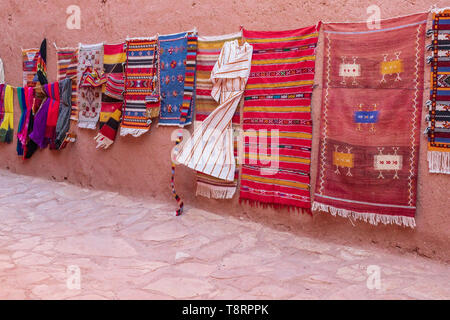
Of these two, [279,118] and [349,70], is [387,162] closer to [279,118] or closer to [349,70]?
[349,70]

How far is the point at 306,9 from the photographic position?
3635 millimetres

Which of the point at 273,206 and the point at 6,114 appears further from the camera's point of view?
the point at 6,114

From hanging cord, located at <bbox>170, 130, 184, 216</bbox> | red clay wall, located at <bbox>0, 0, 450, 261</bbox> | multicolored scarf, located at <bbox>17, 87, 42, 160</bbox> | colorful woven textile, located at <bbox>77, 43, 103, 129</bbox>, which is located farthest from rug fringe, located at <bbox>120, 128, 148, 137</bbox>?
multicolored scarf, located at <bbox>17, 87, 42, 160</bbox>

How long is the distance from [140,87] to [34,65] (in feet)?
7.68

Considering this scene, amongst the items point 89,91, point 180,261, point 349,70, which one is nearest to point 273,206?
point 180,261

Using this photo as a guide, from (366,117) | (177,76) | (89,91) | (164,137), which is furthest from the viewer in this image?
(89,91)

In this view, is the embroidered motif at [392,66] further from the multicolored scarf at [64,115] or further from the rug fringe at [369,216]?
the multicolored scarf at [64,115]

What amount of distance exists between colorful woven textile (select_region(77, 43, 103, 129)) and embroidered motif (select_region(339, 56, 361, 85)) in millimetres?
3095

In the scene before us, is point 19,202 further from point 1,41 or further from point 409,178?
point 409,178

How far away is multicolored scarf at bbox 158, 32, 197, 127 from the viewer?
4378 millimetres

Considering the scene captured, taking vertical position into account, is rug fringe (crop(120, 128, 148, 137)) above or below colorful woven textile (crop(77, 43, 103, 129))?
below

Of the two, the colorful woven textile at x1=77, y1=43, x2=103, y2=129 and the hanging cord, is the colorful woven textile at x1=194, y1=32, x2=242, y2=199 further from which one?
the colorful woven textile at x1=77, y1=43, x2=103, y2=129

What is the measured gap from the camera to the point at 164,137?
473 centimetres

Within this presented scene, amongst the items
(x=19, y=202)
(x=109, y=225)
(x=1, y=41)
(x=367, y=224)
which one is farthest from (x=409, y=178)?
(x=1, y=41)
